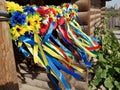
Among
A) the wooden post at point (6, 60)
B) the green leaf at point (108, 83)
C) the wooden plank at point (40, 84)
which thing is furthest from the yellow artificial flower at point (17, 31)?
the green leaf at point (108, 83)

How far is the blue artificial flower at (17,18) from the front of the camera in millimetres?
3196

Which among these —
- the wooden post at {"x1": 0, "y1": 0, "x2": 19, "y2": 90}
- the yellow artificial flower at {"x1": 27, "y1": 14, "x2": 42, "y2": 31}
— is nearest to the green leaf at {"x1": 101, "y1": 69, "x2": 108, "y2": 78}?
the yellow artificial flower at {"x1": 27, "y1": 14, "x2": 42, "y2": 31}

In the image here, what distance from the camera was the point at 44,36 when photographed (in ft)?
12.1

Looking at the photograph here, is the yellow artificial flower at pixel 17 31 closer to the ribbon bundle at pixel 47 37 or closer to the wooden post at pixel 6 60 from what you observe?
the ribbon bundle at pixel 47 37

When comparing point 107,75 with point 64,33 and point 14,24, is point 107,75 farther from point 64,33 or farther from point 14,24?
point 14,24

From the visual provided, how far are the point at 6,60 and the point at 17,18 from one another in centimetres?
150

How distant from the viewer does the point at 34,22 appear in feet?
11.4

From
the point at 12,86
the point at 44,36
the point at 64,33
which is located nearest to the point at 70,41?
the point at 64,33

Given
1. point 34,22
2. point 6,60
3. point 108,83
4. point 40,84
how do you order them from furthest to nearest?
point 108,83
point 40,84
point 34,22
point 6,60

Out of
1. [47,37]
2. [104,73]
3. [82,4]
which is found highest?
[82,4]

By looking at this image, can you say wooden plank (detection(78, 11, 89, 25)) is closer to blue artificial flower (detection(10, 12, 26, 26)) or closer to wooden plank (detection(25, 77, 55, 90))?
wooden plank (detection(25, 77, 55, 90))

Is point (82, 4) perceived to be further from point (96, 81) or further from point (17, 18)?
point (17, 18)

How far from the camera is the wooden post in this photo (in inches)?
69.7

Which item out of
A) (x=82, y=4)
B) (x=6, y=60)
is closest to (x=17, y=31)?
(x=6, y=60)
